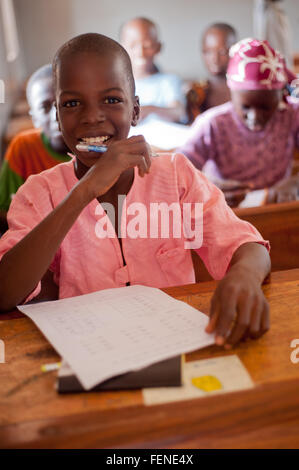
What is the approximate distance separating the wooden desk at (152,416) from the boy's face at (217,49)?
3354 mm

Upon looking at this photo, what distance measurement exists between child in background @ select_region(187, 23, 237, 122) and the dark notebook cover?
3099 mm

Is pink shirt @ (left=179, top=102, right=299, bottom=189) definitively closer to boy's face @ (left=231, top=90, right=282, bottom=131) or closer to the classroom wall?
boy's face @ (left=231, top=90, right=282, bottom=131)

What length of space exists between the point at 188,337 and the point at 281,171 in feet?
5.62

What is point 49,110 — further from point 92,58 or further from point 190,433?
point 190,433

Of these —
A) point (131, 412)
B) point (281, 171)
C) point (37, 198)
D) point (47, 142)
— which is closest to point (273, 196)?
point (281, 171)

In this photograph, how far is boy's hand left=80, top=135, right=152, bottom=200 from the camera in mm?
939

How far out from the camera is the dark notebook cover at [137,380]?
66 centimetres

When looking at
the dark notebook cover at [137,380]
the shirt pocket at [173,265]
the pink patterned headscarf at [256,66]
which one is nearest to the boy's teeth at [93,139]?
the shirt pocket at [173,265]

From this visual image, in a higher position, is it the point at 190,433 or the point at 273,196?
the point at 190,433

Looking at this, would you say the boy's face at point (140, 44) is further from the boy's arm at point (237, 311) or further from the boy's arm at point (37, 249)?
the boy's arm at point (237, 311)

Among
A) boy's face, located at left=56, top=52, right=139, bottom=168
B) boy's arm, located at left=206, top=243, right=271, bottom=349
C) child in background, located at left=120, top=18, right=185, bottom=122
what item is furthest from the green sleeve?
child in background, located at left=120, top=18, right=185, bottom=122

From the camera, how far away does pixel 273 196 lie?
196cm

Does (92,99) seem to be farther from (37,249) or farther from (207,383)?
(207,383)

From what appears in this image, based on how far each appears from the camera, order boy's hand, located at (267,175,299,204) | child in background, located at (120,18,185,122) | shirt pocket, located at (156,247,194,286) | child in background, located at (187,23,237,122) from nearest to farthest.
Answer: shirt pocket, located at (156,247,194,286)
boy's hand, located at (267,175,299,204)
child in background, located at (187,23,237,122)
child in background, located at (120,18,185,122)
